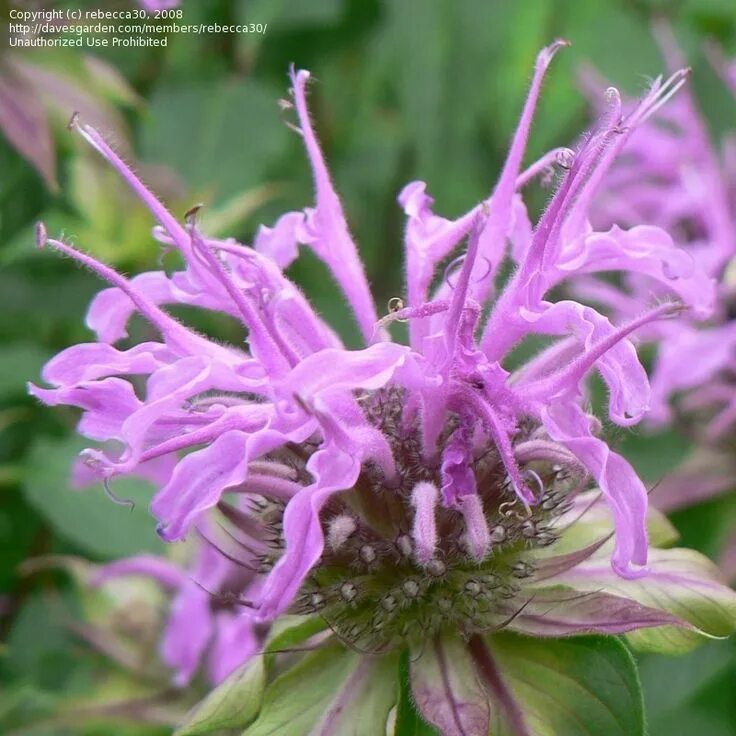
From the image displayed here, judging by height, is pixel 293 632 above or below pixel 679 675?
above

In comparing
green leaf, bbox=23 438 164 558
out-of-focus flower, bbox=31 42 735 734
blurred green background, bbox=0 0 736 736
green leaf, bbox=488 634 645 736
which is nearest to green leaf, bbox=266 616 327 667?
out-of-focus flower, bbox=31 42 735 734

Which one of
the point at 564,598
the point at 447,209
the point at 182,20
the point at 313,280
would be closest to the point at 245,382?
the point at 564,598

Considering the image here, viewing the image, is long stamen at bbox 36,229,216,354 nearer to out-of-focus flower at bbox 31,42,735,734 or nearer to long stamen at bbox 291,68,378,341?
out-of-focus flower at bbox 31,42,735,734

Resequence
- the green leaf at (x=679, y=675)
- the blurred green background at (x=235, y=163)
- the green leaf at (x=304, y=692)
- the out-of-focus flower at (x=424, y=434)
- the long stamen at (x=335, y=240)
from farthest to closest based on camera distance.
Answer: the blurred green background at (x=235, y=163), the green leaf at (x=679, y=675), the long stamen at (x=335, y=240), the green leaf at (x=304, y=692), the out-of-focus flower at (x=424, y=434)

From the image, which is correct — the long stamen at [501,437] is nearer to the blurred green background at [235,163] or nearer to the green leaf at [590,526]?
the green leaf at [590,526]

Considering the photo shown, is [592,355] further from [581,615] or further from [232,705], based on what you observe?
[232,705]

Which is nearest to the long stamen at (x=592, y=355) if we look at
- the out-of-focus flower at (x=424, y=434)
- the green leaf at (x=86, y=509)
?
the out-of-focus flower at (x=424, y=434)

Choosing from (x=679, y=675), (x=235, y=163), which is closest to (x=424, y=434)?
(x=679, y=675)
